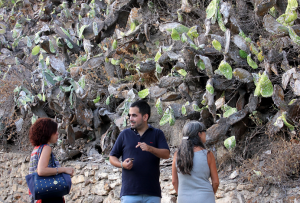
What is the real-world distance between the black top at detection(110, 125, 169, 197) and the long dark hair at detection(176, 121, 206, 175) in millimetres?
303

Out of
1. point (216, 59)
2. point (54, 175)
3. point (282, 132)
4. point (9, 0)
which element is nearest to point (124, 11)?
point (216, 59)

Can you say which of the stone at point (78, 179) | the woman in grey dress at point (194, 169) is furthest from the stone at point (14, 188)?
the woman in grey dress at point (194, 169)

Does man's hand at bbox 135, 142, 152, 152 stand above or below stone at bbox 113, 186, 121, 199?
above

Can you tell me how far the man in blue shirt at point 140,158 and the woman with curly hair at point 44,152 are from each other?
0.47 metres

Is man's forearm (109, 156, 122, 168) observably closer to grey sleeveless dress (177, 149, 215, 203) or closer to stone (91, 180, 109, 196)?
grey sleeveless dress (177, 149, 215, 203)

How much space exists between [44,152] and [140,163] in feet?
2.47

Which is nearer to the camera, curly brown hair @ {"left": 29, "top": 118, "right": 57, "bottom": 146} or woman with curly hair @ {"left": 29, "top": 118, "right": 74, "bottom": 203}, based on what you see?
woman with curly hair @ {"left": 29, "top": 118, "right": 74, "bottom": 203}

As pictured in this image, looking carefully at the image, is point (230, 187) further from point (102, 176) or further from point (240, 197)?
point (102, 176)

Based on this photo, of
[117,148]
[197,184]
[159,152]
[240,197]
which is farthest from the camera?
[240,197]

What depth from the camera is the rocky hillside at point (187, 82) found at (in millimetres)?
3428

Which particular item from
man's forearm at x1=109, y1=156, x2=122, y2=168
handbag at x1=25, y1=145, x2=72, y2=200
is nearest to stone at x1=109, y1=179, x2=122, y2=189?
man's forearm at x1=109, y1=156, x2=122, y2=168

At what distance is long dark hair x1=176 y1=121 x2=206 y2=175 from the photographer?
7.34 feet

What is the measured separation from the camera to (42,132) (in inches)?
98.6

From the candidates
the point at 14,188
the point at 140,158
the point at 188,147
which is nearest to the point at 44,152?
the point at 140,158
